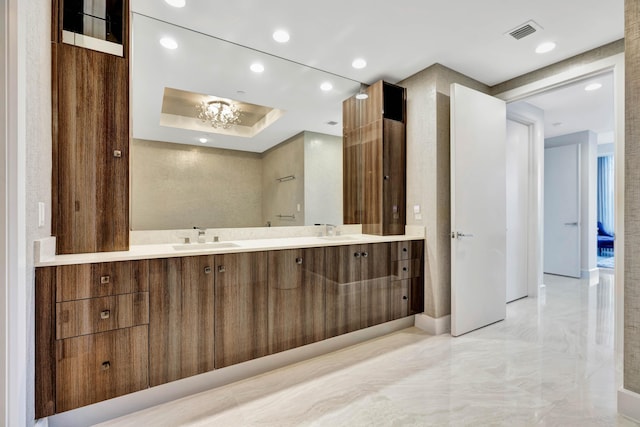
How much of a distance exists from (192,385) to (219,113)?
2012mm

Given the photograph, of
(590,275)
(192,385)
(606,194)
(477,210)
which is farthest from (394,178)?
(606,194)

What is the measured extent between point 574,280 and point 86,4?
686 centimetres

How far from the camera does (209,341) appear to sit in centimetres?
→ 184

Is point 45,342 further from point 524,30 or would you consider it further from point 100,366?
point 524,30

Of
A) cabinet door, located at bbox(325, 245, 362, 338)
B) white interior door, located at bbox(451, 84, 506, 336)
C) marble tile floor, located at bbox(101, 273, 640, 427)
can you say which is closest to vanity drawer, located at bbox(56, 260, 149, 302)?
marble tile floor, located at bbox(101, 273, 640, 427)

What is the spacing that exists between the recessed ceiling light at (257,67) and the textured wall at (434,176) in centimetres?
153

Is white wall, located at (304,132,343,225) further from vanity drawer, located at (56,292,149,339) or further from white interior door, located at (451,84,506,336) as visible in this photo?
vanity drawer, located at (56,292,149,339)

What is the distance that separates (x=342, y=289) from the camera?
95.7 inches

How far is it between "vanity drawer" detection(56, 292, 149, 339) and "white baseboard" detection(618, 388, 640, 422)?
105 inches

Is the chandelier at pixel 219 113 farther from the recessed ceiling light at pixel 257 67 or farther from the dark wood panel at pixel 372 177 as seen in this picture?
the dark wood panel at pixel 372 177

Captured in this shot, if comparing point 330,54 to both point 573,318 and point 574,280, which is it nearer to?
point 573,318

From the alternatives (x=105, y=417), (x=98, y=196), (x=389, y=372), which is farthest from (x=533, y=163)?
(x=105, y=417)

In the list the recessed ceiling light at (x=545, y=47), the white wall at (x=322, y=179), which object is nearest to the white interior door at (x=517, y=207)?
the recessed ceiling light at (x=545, y=47)

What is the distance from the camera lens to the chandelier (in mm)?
2400
